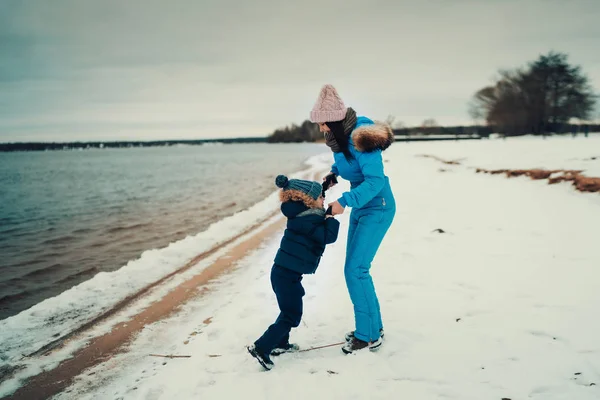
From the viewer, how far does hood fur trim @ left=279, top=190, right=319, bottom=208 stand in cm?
308

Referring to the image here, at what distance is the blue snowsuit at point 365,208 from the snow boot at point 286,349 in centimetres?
57

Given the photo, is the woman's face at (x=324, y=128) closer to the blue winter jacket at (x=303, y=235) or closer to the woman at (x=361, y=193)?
the woman at (x=361, y=193)

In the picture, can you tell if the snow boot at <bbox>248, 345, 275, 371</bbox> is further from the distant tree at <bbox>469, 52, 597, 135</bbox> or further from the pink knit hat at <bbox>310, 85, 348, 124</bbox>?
the distant tree at <bbox>469, 52, 597, 135</bbox>

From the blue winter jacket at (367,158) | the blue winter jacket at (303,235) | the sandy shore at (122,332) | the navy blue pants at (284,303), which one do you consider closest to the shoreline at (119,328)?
the sandy shore at (122,332)

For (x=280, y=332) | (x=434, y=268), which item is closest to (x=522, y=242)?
(x=434, y=268)

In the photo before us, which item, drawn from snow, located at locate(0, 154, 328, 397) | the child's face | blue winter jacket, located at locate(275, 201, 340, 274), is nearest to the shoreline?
snow, located at locate(0, 154, 328, 397)

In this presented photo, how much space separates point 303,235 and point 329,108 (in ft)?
3.43

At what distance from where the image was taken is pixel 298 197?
3.10 m

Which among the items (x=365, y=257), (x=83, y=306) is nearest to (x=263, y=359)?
(x=365, y=257)

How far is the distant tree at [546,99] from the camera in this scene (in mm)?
46719

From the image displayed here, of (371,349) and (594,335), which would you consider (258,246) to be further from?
(594,335)

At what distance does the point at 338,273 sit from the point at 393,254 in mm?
1073

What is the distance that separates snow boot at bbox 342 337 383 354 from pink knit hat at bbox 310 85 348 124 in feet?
6.34

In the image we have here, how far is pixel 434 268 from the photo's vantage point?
5434 mm
